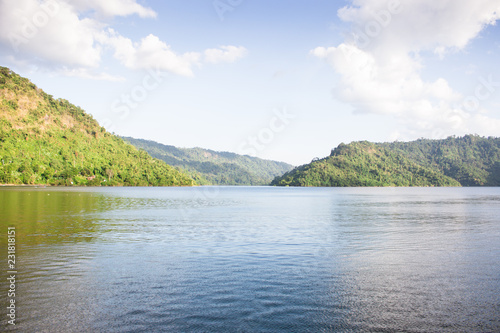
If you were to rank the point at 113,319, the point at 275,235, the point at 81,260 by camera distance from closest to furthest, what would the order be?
the point at 113,319, the point at 81,260, the point at 275,235

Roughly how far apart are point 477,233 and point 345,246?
17.5 meters

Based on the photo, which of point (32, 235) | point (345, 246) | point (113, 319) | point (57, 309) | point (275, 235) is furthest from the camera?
point (275, 235)

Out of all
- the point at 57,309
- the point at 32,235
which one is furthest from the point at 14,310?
the point at 32,235

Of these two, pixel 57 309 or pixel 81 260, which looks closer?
pixel 57 309

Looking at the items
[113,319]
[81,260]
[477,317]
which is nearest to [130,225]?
[81,260]

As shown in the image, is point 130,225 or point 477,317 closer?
point 477,317

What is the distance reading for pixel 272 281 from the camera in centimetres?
1655

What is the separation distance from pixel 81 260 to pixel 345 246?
19.3 m

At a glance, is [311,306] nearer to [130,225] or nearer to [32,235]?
[32,235]

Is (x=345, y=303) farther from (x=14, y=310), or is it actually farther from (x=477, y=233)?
(x=477, y=233)

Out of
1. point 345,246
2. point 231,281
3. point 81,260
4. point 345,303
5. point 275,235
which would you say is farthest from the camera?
point 275,235

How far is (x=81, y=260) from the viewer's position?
20.5m

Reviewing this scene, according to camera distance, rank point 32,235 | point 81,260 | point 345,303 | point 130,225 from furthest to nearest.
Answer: point 130,225, point 32,235, point 81,260, point 345,303

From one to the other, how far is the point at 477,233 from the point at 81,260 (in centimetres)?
3678
